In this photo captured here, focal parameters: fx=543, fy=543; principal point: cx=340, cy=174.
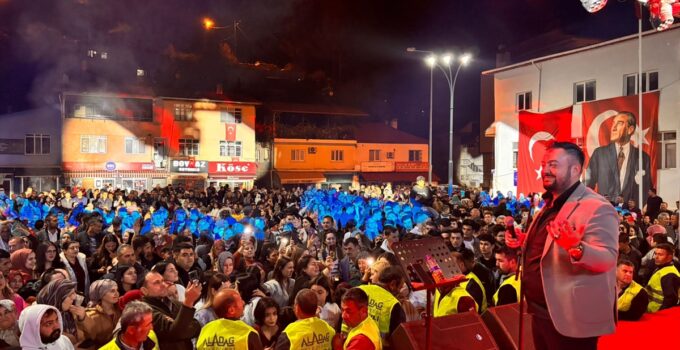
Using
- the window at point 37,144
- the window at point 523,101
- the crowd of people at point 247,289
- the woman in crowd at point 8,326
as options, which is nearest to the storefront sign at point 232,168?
the window at point 37,144

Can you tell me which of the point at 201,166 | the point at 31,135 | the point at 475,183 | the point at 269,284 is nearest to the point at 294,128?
the point at 201,166

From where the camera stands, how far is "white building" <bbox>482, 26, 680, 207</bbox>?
2177cm

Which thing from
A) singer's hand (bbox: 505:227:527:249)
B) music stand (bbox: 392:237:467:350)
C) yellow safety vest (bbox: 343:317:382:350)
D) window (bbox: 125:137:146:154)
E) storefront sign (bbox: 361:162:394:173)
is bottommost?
yellow safety vest (bbox: 343:317:382:350)

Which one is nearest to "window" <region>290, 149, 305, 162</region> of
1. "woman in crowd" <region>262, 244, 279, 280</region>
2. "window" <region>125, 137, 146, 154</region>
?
"window" <region>125, 137, 146, 154</region>

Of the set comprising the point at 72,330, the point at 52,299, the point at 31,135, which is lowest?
the point at 72,330

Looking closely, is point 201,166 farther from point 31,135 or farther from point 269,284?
point 269,284

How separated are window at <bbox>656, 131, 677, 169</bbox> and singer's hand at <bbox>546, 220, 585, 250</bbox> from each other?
2203 centimetres

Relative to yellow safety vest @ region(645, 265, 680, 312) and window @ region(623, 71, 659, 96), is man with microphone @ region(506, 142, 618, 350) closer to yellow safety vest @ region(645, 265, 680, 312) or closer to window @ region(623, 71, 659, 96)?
yellow safety vest @ region(645, 265, 680, 312)

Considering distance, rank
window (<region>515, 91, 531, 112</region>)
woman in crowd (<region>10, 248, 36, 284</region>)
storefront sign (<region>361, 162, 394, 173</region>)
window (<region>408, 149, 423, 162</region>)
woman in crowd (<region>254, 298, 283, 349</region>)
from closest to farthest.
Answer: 1. woman in crowd (<region>254, 298, 283, 349</region>)
2. woman in crowd (<region>10, 248, 36, 284</region>)
3. window (<region>515, 91, 531, 112</region>)
4. storefront sign (<region>361, 162, 394, 173</region>)
5. window (<region>408, 149, 423, 162</region>)

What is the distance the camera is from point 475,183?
4862 centimetres

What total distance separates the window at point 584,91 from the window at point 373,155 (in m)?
26.0

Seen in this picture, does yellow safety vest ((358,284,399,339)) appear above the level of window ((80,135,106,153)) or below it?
below

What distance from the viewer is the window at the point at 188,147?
43344 mm

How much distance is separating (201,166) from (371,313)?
127 ft
